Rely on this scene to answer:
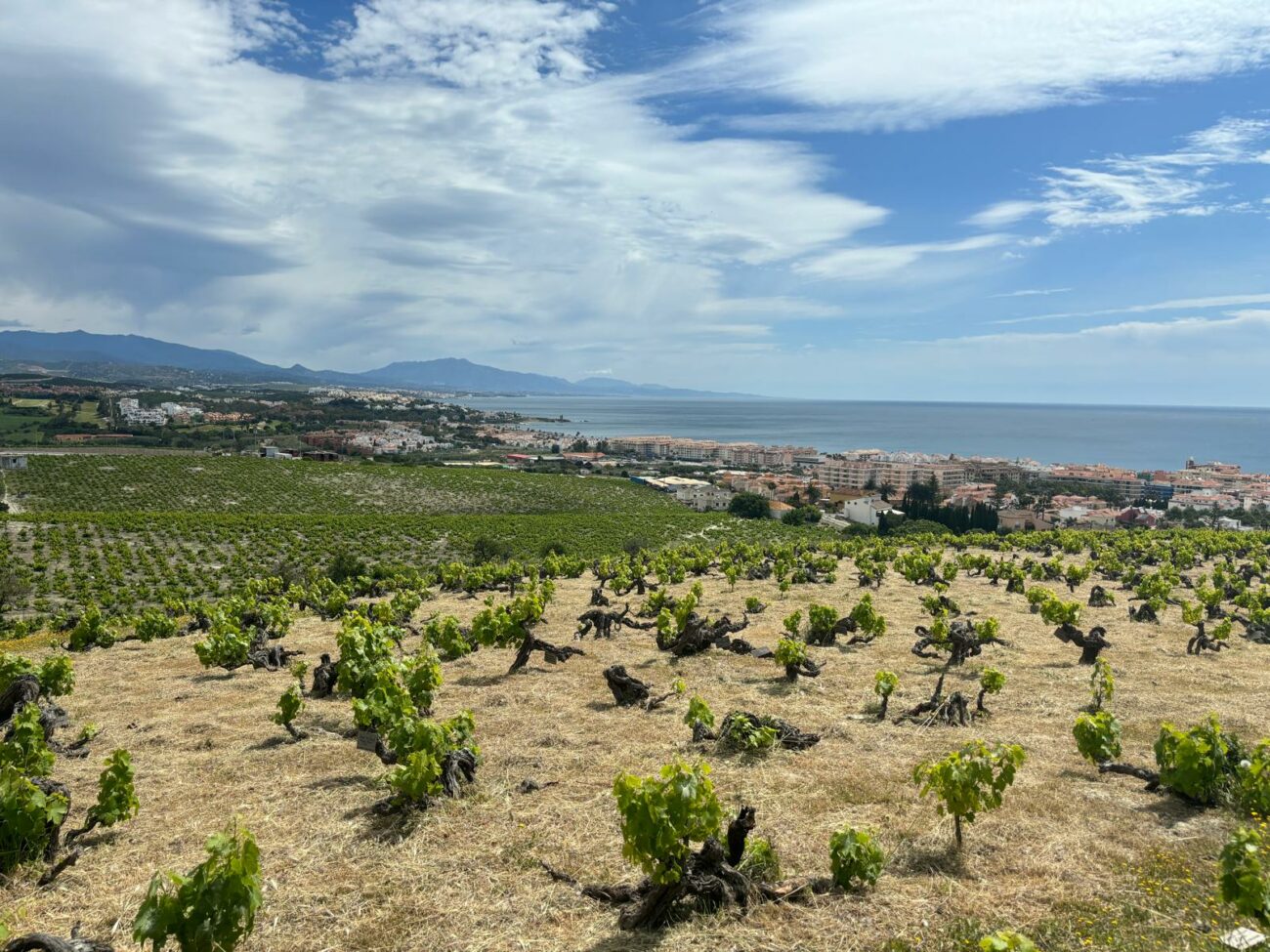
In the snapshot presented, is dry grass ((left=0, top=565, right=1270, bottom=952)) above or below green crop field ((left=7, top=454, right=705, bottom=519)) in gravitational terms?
above

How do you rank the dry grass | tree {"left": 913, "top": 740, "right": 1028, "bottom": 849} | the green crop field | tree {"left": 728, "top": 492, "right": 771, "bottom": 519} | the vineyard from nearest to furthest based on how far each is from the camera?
the dry grass < tree {"left": 913, "top": 740, "right": 1028, "bottom": 849} < the vineyard < the green crop field < tree {"left": 728, "top": 492, "right": 771, "bottom": 519}

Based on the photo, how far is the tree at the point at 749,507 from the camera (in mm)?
97312

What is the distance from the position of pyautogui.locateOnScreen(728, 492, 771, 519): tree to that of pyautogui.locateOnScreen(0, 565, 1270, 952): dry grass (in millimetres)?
81703

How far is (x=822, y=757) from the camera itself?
9.81 m

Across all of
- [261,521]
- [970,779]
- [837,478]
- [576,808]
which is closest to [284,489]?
[261,521]

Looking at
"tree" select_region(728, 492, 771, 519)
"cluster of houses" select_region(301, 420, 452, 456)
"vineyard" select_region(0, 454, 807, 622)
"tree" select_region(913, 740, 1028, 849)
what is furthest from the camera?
"cluster of houses" select_region(301, 420, 452, 456)

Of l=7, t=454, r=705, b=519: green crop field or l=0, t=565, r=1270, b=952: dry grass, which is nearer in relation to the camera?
l=0, t=565, r=1270, b=952: dry grass

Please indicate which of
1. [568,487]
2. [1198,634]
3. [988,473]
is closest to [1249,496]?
[988,473]

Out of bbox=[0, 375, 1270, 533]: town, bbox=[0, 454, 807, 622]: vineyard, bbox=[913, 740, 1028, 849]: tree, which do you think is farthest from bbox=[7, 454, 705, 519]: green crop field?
bbox=[913, 740, 1028, 849]: tree

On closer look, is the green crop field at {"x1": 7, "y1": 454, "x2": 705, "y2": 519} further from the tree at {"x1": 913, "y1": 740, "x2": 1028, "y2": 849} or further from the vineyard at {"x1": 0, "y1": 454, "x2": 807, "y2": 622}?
the tree at {"x1": 913, "y1": 740, "x2": 1028, "y2": 849}

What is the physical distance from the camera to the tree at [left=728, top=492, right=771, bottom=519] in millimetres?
97312

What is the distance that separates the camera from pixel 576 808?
821 cm

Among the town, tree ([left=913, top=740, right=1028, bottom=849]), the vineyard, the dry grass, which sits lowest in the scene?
the vineyard

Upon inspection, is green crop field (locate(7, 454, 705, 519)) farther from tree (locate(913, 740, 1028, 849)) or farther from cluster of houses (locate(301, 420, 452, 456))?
tree (locate(913, 740, 1028, 849))
